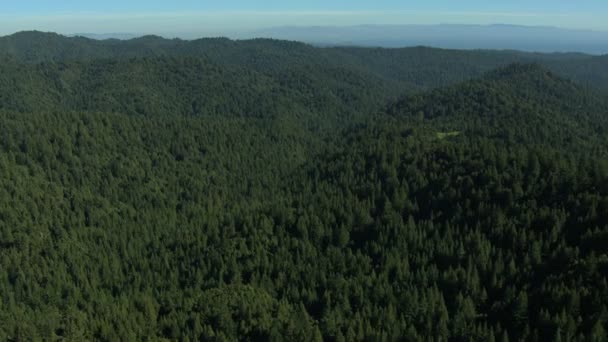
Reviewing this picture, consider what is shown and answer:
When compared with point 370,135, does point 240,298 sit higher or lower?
lower

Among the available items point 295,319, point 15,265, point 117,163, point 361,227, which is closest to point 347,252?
point 361,227

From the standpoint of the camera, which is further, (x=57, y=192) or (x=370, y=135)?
(x=370, y=135)

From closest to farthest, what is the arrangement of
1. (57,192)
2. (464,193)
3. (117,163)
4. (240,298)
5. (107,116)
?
(240,298) → (464,193) → (57,192) → (117,163) → (107,116)

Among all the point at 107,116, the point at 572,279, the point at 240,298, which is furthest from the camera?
the point at 107,116

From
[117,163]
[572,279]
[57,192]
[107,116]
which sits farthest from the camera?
[107,116]

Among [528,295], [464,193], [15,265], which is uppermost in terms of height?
[464,193]

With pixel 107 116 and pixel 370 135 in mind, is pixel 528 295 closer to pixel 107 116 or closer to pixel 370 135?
pixel 370 135

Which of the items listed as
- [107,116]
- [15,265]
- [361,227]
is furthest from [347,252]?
[107,116]

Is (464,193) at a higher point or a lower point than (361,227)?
higher

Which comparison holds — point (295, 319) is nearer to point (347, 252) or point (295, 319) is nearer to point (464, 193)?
point (347, 252)
